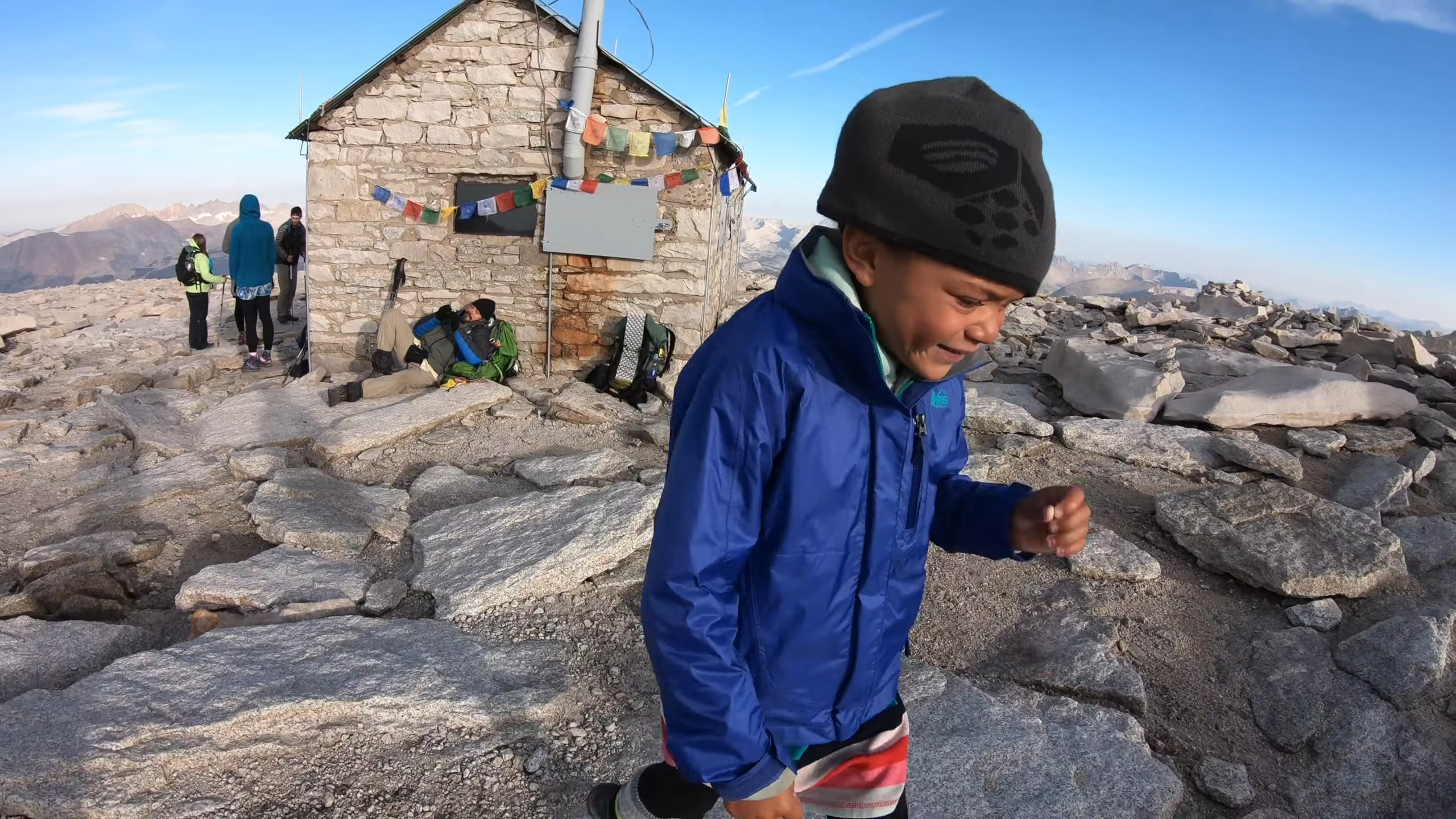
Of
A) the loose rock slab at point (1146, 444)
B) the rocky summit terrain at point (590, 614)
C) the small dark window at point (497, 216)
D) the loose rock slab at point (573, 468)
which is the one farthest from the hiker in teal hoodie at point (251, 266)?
the loose rock slab at point (1146, 444)

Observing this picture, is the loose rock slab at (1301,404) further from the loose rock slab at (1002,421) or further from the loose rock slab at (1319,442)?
the loose rock slab at (1002,421)

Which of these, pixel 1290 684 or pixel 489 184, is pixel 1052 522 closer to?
pixel 1290 684

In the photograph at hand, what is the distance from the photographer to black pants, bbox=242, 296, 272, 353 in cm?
879

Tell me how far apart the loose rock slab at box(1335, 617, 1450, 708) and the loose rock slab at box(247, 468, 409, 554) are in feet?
14.9

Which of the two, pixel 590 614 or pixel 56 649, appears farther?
pixel 590 614

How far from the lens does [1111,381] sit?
624 cm

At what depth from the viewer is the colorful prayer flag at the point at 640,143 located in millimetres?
7586

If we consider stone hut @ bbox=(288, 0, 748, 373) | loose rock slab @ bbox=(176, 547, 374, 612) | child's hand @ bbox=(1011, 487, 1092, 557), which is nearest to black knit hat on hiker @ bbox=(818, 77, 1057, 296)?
child's hand @ bbox=(1011, 487, 1092, 557)

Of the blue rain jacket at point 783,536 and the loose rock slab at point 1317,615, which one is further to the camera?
the loose rock slab at point 1317,615

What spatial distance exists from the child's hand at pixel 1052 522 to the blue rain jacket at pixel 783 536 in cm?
20

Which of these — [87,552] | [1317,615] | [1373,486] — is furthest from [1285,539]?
[87,552]

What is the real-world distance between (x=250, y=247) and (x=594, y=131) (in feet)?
14.6

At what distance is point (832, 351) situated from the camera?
4.21 ft

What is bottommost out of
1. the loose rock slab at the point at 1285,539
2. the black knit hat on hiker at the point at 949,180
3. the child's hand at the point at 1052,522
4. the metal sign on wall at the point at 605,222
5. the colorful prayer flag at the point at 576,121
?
the loose rock slab at the point at 1285,539
